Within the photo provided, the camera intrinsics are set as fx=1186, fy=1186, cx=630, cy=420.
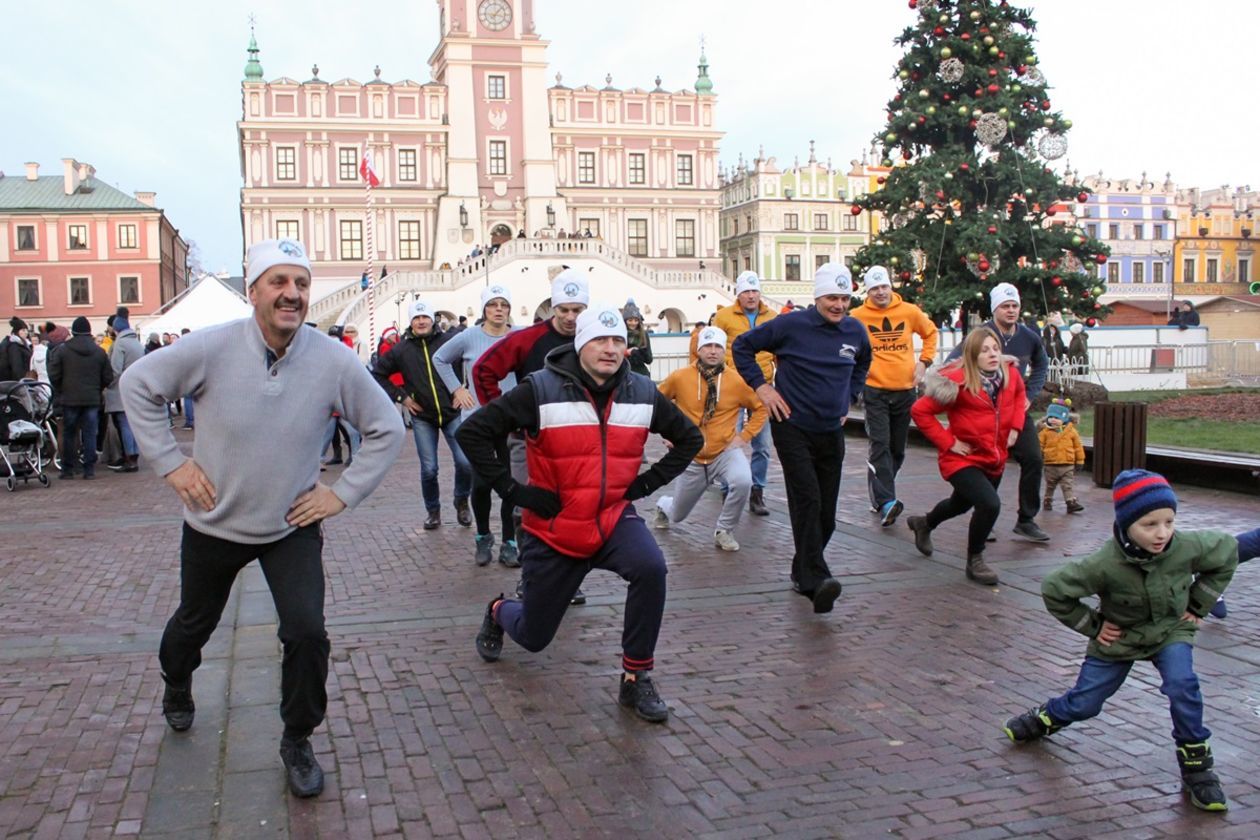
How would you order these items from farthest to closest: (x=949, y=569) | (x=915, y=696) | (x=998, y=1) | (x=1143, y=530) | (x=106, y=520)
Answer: (x=998, y=1), (x=106, y=520), (x=949, y=569), (x=915, y=696), (x=1143, y=530)

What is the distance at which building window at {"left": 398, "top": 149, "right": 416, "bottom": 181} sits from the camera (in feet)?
208

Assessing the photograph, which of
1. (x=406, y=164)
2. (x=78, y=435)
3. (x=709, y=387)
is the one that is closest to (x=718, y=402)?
(x=709, y=387)

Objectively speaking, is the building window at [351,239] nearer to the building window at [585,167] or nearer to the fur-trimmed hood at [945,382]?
the building window at [585,167]

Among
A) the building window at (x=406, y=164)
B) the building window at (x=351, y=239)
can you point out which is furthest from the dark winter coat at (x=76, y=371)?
the building window at (x=406, y=164)

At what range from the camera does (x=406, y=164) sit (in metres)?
63.4

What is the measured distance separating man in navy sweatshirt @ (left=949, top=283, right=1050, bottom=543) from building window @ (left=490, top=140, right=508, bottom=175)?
5731 centimetres

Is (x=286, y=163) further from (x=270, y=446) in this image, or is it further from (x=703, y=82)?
(x=270, y=446)

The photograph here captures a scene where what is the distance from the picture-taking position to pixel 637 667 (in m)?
4.99

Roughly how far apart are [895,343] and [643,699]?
18.8ft

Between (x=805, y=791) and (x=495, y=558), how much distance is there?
4.71 metres

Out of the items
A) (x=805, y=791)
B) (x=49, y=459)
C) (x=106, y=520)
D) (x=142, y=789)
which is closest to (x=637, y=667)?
(x=805, y=791)

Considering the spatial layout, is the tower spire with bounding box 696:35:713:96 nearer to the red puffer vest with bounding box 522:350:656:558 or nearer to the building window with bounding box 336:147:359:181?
the building window with bounding box 336:147:359:181

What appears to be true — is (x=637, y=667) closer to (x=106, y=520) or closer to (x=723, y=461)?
(x=723, y=461)

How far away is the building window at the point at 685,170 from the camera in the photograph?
67438 millimetres
